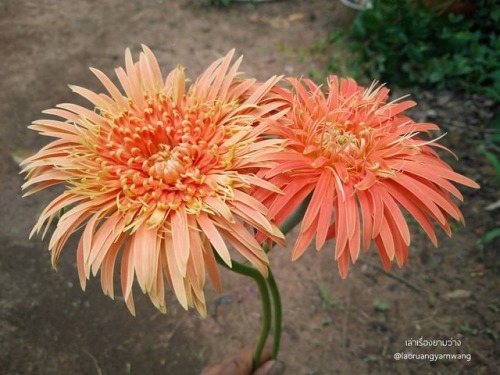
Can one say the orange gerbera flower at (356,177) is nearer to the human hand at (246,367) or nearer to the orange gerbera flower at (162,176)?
the orange gerbera flower at (162,176)

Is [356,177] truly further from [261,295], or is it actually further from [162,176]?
[261,295]

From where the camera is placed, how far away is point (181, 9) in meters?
2.82

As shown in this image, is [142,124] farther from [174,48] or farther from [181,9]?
[181,9]

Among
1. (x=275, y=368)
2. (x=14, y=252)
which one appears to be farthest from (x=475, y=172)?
(x=14, y=252)

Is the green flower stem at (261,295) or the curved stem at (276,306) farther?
the curved stem at (276,306)

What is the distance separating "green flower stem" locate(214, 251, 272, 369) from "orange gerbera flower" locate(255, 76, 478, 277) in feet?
0.48

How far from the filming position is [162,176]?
54 cm

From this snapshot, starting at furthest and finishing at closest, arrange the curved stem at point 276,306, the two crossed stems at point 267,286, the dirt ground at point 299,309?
the dirt ground at point 299,309 → the curved stem at point 276,306 → the two crossed stems at point 267,286

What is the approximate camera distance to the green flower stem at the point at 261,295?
0.69 metres

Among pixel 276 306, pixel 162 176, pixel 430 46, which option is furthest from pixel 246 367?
pixel 430 46

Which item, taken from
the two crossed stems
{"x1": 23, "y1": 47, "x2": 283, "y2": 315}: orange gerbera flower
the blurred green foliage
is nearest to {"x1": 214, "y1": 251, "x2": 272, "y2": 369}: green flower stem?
the two crossed stems

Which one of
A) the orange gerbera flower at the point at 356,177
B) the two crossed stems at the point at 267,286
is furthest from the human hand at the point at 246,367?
the orange gerbera flower at the point at 356,177

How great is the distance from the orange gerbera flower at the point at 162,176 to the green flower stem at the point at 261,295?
4.4 inches

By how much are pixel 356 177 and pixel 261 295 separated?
34cm
